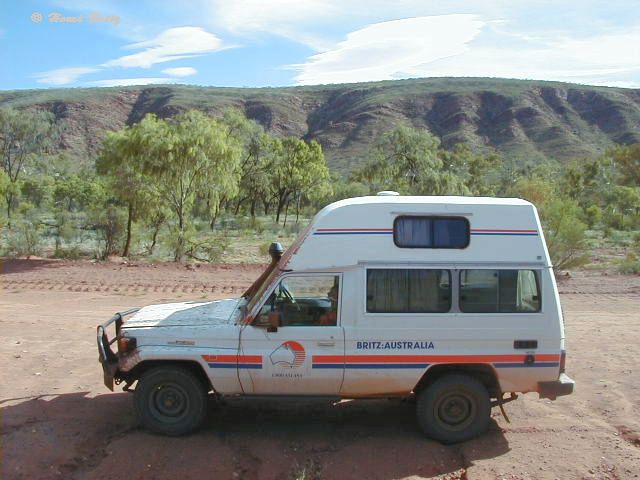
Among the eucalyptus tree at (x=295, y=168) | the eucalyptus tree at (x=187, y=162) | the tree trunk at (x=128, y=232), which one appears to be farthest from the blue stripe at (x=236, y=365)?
the eucalyptus tree at (x=295, y=168)

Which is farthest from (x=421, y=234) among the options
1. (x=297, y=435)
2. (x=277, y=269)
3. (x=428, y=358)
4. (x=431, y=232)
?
(x=297, y=435)

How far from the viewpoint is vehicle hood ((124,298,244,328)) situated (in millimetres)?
6695

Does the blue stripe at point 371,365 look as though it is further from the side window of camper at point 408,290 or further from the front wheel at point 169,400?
the front wheel at point 169,400

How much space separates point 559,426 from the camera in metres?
7.19

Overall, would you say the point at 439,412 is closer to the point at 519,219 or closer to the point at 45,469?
the point at 519,219

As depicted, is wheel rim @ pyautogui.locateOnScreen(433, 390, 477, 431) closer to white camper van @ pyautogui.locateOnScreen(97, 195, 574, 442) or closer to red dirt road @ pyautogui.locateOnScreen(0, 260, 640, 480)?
white camper van @ pyautogui.locateOnScreen(97, 195, 574, 442)

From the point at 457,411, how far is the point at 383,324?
49.1 inches

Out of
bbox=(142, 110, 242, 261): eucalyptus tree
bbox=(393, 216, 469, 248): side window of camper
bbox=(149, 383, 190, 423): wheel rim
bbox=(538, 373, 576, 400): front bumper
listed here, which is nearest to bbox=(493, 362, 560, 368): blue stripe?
bbox=(538, 373, 576, 400): front bumper

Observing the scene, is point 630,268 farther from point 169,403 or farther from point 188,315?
point 169,403

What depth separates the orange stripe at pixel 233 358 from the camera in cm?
644

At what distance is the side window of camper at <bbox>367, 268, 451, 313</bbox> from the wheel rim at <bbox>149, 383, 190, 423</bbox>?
2.12 m

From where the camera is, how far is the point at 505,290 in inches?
258

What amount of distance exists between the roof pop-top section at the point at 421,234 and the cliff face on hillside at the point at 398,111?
80474 mm

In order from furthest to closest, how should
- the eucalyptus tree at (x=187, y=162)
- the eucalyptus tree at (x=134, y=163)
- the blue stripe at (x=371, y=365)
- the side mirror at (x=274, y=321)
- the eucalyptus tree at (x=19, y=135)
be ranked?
1. the eucalyptus tree at (x=19, y=135)
2. the eucalyptus tree at (x=187, y=162)
3. the eucalyptus tree at (x=134, y=163)
4. the blue stripe at (x=371, y=365)
5. the side mirror at (x=274, y=321)
